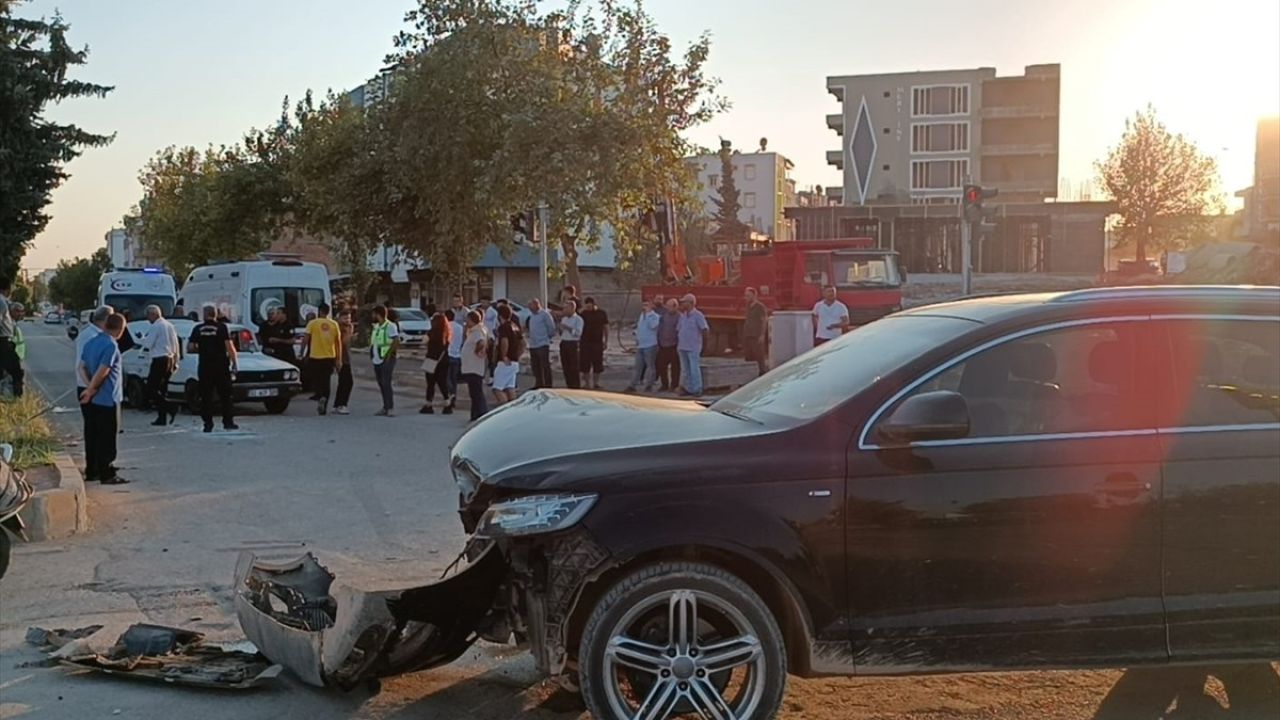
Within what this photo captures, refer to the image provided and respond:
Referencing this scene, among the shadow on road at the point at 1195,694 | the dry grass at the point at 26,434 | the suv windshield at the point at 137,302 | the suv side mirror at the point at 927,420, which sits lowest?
the shadow on road at the point at 1195,694

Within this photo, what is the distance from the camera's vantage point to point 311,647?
16.5 ft

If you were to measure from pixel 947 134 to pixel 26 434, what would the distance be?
77.4 metres

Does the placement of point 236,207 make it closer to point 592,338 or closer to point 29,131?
point 29,131

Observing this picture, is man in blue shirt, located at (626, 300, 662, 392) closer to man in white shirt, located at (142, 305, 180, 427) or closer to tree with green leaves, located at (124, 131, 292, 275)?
man in white shirt, located at (142, 305, 180, 427)

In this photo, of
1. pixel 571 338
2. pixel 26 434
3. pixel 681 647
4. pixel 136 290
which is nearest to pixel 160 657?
pixel 681 647

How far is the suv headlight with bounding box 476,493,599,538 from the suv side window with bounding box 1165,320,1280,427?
2.39m

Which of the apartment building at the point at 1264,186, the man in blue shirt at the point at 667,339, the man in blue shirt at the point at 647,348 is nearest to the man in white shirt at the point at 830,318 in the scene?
the man in blue shirt at the point at 667,339

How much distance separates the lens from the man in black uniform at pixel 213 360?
46.9ft

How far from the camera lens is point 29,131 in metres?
24.4

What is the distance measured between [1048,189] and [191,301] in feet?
224

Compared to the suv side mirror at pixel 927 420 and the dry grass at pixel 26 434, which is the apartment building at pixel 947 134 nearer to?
the dry grass at pixel 26 434

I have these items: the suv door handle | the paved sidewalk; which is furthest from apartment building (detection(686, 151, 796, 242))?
the suv door handle

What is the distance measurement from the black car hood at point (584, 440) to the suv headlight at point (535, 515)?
0.06 meters

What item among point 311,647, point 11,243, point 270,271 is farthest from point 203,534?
point 11,243
